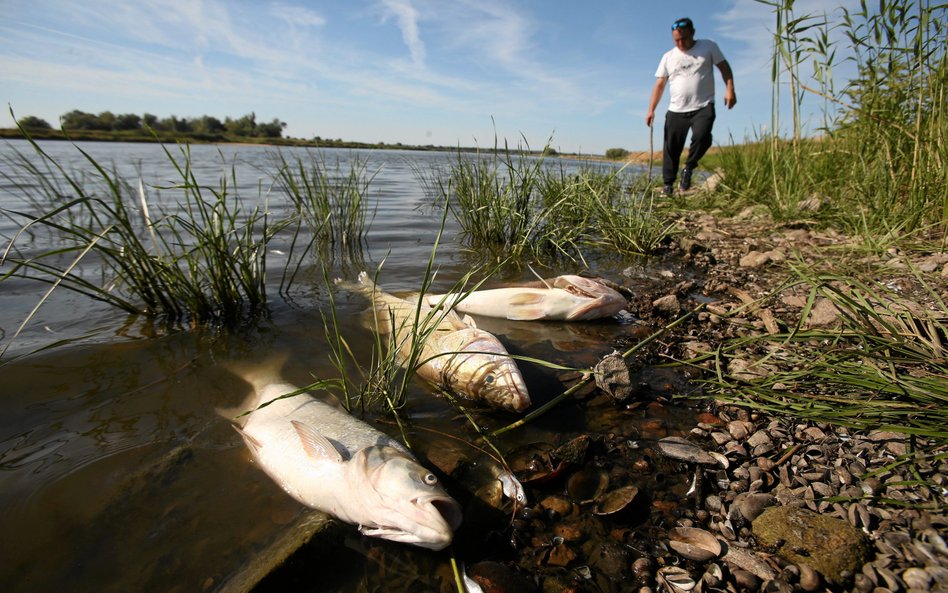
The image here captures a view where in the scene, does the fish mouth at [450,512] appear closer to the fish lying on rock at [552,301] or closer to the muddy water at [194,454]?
the muddy water at [194,454]

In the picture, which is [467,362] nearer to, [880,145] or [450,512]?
[450,512]

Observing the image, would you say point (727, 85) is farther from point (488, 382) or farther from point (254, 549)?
point (254, 549)

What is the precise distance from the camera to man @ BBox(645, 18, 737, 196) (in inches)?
333

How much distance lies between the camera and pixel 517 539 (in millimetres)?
1979

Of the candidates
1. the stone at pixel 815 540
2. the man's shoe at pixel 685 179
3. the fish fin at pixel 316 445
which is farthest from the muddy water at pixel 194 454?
the man's shoe at pixel 685 179

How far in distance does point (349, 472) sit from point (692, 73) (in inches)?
371

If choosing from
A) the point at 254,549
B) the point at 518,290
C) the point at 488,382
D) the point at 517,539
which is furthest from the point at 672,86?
the point at 254,549

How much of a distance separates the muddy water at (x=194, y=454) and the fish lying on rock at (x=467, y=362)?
0.44 ft

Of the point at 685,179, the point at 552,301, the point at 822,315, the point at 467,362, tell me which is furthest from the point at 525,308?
the point at 685,179

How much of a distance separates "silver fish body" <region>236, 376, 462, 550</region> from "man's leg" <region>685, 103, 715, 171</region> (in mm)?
8954

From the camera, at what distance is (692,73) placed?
855 cm

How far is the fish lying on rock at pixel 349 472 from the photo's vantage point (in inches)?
73.2

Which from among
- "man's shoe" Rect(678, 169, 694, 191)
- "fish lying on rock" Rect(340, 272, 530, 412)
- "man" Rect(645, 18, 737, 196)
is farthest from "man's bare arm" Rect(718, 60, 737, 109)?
"fish lying on rock" Rect(340, 272, 530, 412)

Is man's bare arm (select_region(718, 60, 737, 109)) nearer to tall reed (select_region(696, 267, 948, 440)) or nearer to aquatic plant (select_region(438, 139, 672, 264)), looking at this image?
aquatic plant (select_region(438, 139, 672, 264))
